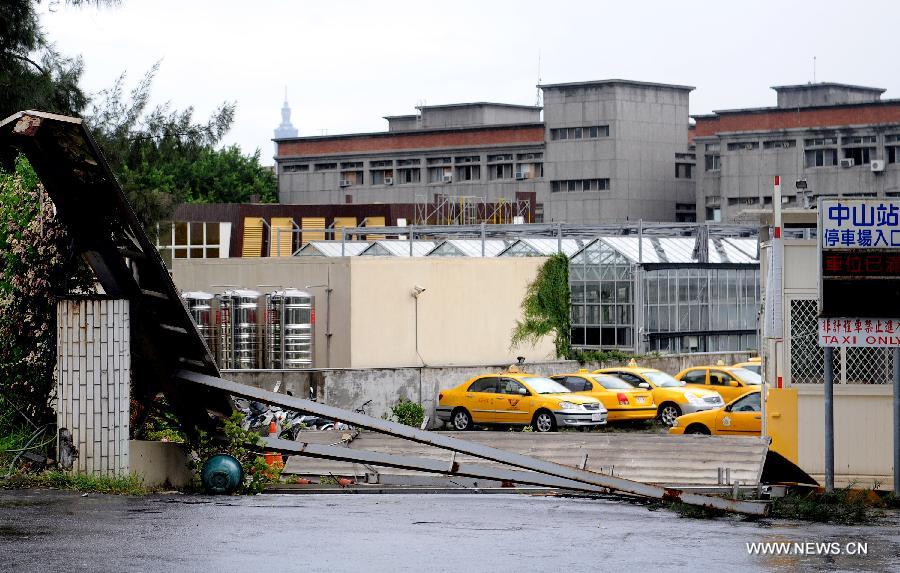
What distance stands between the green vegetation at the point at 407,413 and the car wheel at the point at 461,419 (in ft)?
2.82

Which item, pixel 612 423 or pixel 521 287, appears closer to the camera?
pixel 612 423

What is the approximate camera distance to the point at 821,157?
8538 cm

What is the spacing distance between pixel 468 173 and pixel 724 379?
6465cm

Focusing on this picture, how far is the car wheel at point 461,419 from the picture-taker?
34156mm

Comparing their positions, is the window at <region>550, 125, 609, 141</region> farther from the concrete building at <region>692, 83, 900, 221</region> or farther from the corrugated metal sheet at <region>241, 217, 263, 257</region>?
the corrugated metal sheet at <region>241, 217, 263, 257</region>

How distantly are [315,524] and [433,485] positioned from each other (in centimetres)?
638

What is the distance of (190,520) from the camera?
12375mm

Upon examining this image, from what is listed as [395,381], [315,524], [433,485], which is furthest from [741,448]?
[395,381]

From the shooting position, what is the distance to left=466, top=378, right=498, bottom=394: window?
1342 inches

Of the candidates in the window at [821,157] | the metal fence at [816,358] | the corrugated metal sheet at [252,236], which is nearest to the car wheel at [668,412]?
the metal fence at [816,358]

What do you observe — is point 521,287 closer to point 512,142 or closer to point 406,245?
point 406,245

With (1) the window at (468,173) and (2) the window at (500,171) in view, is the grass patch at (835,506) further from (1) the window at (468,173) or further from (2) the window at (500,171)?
(1) the window at (468,173)

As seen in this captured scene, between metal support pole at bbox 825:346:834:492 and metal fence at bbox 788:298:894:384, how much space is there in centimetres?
209

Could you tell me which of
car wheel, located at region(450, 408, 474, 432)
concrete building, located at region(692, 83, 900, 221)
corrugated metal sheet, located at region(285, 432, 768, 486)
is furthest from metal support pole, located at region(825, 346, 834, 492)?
concrete building, located at region(692, 83, 900, 221)
